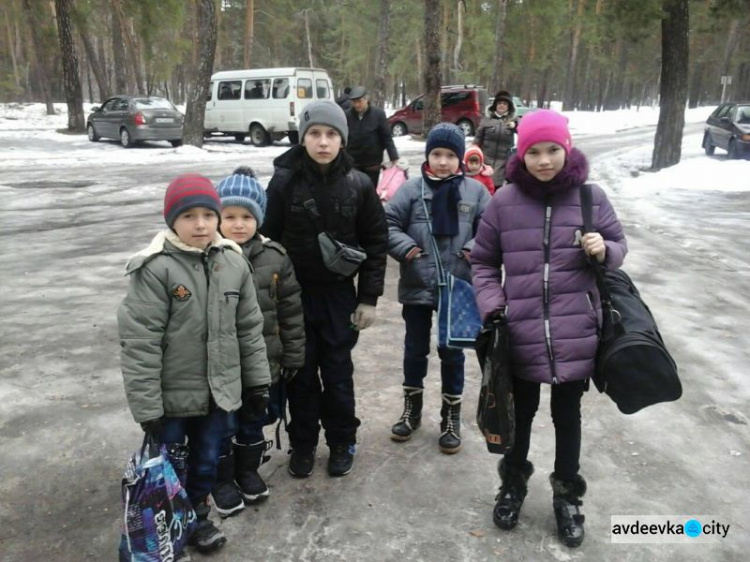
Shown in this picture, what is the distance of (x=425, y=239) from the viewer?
11.3 feet

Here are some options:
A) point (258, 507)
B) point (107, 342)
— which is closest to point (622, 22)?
point (107, 342)

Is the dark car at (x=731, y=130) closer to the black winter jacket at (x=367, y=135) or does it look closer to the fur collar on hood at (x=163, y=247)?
the black winter jacket at (x=367, y=135)

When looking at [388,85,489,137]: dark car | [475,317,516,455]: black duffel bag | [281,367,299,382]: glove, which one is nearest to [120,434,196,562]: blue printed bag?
[281,367,299,382]: glove

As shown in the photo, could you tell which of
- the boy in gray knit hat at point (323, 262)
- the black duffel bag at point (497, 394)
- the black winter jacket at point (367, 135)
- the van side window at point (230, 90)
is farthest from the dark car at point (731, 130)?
the black duffel bag at point (497, 394)

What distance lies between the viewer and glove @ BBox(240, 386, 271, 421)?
2641 mm

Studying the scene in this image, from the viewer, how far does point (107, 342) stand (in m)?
4.88

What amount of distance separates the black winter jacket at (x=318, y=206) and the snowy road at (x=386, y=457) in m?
1.12

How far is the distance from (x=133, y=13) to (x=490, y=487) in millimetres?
26774

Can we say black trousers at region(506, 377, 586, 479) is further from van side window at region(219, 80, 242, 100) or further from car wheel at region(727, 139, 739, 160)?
van side window at region(219, 80, 242, 100)

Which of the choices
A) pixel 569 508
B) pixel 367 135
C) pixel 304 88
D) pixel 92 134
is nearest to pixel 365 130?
pixel 367 135

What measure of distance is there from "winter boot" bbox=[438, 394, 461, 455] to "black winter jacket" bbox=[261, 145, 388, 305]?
37.5 inches

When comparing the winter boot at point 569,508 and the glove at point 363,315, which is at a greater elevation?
the glove at point 363,315

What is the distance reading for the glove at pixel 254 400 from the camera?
104 inches

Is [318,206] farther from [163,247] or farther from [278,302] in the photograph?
[163,247]
